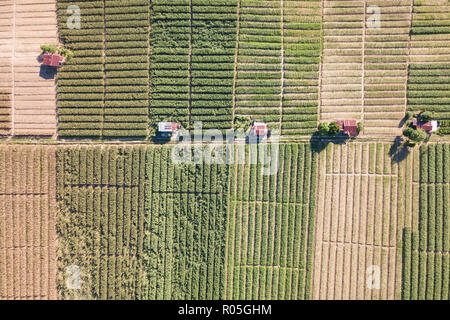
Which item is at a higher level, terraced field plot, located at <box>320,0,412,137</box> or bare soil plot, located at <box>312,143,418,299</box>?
terraced field plot, located at <box>320,0,412,137</box>

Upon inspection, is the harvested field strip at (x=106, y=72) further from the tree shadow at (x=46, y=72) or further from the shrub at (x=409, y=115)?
the shrub at (x=409, y=115)

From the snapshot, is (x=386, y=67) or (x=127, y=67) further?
(x=127, y=67)

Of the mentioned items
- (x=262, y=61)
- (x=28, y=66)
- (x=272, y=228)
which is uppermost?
(x=262, y=61)

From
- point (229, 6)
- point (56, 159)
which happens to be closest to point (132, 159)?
point (56, 159)

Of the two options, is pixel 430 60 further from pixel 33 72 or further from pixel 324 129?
pixel 33 72

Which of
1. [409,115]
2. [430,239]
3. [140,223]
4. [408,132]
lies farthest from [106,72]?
[430,239]

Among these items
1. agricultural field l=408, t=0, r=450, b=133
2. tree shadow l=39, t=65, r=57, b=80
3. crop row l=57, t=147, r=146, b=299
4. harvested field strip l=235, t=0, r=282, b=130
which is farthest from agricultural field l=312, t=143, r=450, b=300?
tree shadow l=39, t=65, r=57, b=80

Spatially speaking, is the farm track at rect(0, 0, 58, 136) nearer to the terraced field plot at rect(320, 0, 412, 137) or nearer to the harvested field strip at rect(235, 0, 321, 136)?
the harvested field strip at rect(235, 0, 321, 136)
